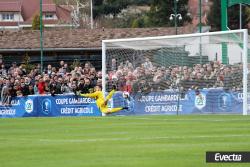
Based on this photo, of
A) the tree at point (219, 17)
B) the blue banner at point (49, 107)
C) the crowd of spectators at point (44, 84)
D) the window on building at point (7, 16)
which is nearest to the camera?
the blue banner at point (49, 107)

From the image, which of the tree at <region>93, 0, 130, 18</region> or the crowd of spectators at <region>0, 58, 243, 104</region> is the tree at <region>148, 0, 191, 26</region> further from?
the crowd of spectators at <region>0, 58, 243, 104</region>

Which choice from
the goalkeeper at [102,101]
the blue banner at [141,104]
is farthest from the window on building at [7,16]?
the goalkeeper at [102,101]

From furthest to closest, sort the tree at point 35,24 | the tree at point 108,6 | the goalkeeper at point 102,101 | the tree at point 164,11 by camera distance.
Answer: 1. the tree at point 108,6
2. the tree at point 35,24
3. the tree at point 164,11
4. the goalkeeper at point 102,101

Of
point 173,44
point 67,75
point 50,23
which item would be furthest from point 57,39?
point 50,23

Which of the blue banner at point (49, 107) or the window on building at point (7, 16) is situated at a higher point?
the window on building at point (7, 16)

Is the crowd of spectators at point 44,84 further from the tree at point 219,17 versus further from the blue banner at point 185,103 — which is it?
the tree at point 219,17

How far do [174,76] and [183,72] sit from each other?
15.7 inches

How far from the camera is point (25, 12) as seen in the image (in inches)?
5595

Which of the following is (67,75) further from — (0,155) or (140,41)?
(0,155)

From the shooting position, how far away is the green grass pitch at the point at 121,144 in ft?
48.2

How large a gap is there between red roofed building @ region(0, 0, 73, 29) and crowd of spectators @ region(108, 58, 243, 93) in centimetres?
10278

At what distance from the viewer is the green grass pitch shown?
48.2 ft

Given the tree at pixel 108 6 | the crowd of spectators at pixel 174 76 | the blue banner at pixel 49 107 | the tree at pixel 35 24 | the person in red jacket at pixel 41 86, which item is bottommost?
the blue banner at pixel 49 107

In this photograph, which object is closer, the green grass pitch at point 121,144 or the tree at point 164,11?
the green grass pitch at point 121,144
